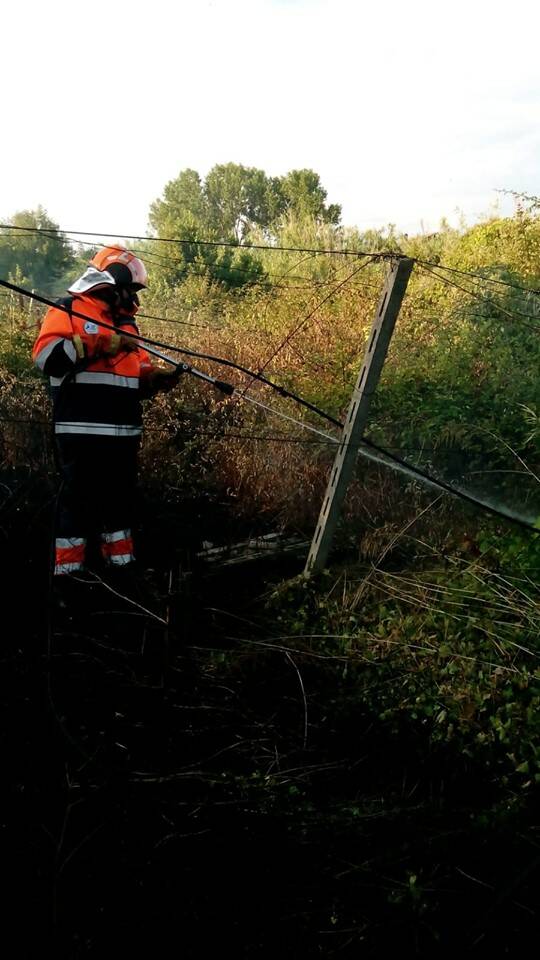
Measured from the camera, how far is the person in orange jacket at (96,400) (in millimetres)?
4727

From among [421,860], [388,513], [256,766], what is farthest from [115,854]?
[388,513]

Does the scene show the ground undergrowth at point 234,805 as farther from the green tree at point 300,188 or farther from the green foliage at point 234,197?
the green tree at point 300,188

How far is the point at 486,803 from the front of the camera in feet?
12.0

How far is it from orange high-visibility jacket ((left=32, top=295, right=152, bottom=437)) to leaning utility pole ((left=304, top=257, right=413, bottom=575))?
Answer: 4.90 feet

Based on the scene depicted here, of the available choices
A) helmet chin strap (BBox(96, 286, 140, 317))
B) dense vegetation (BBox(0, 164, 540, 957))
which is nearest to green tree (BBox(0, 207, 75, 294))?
dense vegetation (BBox(0, 164, 540, 957))

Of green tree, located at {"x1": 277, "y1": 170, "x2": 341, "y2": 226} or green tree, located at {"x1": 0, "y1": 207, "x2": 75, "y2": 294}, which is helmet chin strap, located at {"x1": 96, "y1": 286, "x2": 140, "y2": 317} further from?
green tree, located at {"x1": 277, "y1": 170, "x2": 341, "y2": 226}

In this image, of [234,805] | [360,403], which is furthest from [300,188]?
[234,805]

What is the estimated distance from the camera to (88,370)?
15.9 ft

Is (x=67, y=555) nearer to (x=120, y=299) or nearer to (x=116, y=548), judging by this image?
(x=116, y=548)

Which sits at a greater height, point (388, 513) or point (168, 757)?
point (388, 513)

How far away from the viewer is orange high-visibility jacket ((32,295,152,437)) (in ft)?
15.3

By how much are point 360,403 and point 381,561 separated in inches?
47.5

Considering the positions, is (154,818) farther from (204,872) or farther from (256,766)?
(256,766)

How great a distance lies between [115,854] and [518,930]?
1.63m
